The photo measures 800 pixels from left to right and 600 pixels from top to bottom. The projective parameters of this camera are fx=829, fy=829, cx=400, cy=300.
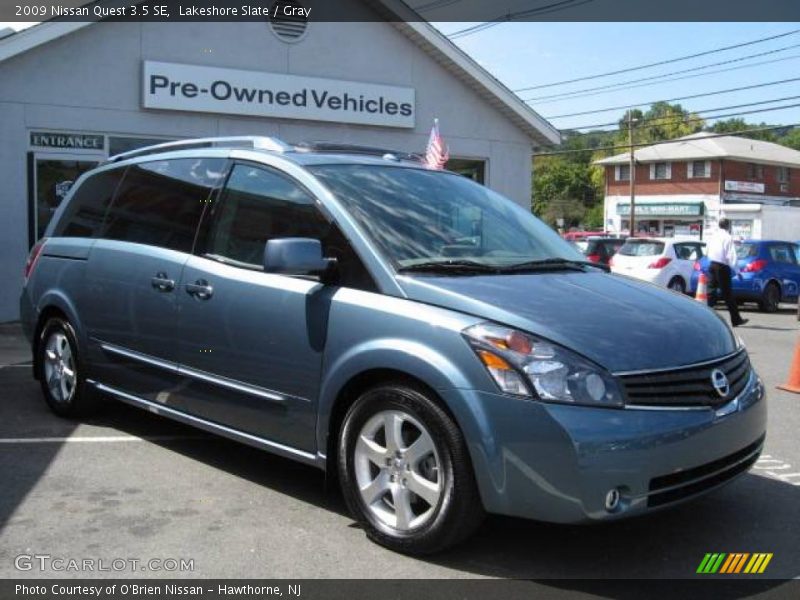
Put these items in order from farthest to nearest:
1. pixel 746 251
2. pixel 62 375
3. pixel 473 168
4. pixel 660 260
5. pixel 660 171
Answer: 1. pixel 660 171
2. pixel 746 251
3. pixel 660 260
4. pixel 473 168
5. pixel 62 375

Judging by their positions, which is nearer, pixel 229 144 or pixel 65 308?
pixel 229 144

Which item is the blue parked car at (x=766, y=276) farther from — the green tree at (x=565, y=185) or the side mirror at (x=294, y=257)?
the green tree at (x=565, y=185)

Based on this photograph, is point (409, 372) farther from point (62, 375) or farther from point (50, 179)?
point (50, 179)

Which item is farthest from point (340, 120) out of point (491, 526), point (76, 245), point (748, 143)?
point (748, 143)

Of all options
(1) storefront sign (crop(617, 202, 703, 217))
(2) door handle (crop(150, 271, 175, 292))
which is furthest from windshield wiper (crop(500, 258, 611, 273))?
(1) storefront sign (crop(617, 202, 703, 217))

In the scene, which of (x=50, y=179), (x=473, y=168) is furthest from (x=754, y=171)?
(x=50, y=179)

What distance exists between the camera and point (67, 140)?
1232 cm

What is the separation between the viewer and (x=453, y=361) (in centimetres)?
346

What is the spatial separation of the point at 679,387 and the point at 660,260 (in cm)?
1586

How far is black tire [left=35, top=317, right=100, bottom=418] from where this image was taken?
5742 millimetres

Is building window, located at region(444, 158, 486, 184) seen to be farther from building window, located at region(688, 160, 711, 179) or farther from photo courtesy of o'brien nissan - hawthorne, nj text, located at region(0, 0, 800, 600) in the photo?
building window, located at region(688, 160, 711, 179)

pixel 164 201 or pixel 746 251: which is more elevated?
pixel 164 201

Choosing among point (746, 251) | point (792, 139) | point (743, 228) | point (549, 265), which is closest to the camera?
point (549, 265)

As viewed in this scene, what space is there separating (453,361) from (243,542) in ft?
4.35
